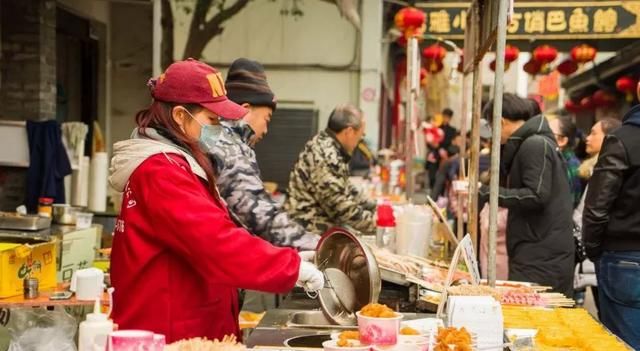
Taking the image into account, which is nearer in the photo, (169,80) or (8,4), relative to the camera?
(169,80)

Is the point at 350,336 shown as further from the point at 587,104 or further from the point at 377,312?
the point at 587,104

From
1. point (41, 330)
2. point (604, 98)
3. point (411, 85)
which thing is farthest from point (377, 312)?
point (604, 98)

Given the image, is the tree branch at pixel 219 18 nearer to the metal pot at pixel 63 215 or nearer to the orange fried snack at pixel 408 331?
the metal pot at pixel 63 215

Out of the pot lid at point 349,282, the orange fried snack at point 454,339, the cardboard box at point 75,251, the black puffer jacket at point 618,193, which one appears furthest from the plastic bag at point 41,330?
the black puffer jacket at point 618,193

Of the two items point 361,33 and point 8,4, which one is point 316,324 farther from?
point 361,33

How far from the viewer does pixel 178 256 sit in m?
3.35

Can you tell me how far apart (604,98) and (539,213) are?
17.1 m

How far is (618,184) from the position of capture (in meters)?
5.61

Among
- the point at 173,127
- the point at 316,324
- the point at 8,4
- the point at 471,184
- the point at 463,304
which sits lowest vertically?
the point at 316,324

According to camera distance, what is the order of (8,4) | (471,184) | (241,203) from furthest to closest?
1. (8,4)
2. (471,184)
3. (241,203)

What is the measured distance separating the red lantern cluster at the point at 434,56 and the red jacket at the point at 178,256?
1241cm

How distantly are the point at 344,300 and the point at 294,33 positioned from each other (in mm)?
11459

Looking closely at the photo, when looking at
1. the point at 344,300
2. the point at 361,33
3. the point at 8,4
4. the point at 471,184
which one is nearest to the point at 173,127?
the point at 344,300

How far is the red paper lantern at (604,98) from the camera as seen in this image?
880 inches
